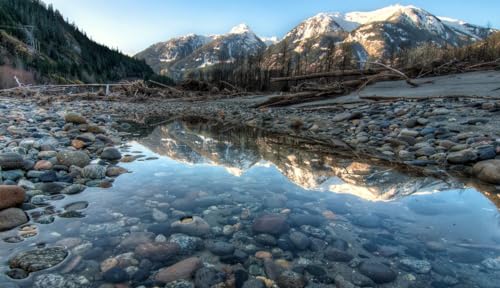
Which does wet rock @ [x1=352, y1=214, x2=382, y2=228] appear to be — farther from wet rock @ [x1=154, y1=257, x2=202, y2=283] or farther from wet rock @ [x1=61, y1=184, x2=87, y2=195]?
wet rock @ [x1=61, y1=184, x2=87, y2=195]

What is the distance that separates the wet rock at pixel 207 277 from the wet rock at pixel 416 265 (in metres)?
1.14

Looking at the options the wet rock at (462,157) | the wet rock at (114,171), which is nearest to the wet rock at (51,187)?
the wet rock at (114,171)

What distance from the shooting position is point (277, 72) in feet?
124

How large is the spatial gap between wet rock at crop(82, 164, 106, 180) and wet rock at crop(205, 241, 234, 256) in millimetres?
1963

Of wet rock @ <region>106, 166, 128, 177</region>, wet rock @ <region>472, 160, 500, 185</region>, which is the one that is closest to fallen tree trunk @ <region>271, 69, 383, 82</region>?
wet rock @ <region>472, 160, 500, 185</region>

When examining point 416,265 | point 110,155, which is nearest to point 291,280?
point 416,265

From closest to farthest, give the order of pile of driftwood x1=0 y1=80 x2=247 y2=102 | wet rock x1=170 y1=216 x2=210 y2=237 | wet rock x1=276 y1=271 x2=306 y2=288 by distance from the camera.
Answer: wet rock x1=276 y1=271 x2=306 y2=288 → wet rock x1=170 y1=216 x2=210 y2=237 → pile of driftwood x1=0 y1=80 x2=247 y2=102

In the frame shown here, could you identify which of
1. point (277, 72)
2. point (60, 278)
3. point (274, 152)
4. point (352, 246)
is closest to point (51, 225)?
point (60, 278)

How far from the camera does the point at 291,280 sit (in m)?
1.72

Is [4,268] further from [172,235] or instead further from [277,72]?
[277,72]

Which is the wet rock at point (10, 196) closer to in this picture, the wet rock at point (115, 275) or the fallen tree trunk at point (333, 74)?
the wet rock at point (115, 275)

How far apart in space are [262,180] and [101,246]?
211 cm

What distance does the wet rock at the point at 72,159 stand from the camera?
3625 millimetres

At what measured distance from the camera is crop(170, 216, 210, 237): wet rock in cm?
228
